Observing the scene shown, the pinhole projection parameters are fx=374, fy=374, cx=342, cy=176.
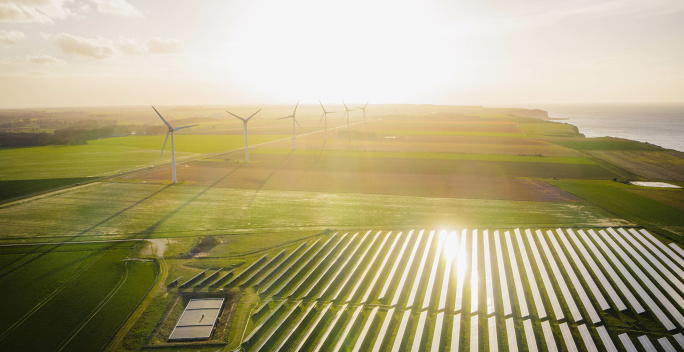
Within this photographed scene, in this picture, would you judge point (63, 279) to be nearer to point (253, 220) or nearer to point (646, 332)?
point (253, 220)

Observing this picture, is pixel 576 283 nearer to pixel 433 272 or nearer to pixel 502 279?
pixel 502 279

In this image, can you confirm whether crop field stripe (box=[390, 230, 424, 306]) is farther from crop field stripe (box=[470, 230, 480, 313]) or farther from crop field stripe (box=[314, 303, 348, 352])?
crop field stripe (box=[470, 230, 480, 313])

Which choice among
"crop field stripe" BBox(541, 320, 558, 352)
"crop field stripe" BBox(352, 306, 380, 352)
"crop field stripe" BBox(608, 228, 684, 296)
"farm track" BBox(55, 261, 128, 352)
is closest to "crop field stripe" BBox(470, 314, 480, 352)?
"crop field stripe" BBox(541, 320, 558, 352)

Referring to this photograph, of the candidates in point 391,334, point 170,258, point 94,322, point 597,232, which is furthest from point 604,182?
point 94,322

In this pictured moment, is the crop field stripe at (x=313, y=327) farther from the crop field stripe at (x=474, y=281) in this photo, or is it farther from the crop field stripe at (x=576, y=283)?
the crop field stripe at (x=576, y=283)

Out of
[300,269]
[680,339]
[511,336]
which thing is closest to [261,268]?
[300,269]

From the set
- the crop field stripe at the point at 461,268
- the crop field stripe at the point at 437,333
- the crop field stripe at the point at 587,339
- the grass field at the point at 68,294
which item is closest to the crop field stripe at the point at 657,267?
the crop field stripe at the point at 587,339
